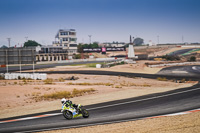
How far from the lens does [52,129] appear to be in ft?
42.8

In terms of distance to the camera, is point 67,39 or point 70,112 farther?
point 67,39

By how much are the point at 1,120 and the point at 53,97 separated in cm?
883

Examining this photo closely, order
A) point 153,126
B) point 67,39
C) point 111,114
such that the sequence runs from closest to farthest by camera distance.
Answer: point 153,126, point 111,114, point 67,39

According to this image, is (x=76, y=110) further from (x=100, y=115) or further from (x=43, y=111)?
(x=43, y=111)

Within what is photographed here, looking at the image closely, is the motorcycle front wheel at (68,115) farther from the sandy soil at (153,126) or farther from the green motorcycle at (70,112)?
the sandy soil at (153,126)

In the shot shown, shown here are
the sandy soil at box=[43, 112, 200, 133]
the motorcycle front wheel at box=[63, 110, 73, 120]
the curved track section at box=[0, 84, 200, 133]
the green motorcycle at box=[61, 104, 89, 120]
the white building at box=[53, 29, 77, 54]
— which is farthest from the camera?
the white building at box=[53, 29, 77, 54]

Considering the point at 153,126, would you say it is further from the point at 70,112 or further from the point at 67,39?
the point at 67,39

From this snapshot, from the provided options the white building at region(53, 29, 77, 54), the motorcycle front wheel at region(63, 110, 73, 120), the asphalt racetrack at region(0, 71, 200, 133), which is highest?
the white building at region(53, 29, 77, 54)

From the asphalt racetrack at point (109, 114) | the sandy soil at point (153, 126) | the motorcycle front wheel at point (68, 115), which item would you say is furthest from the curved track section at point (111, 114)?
the sandy soil at point (153, 126)

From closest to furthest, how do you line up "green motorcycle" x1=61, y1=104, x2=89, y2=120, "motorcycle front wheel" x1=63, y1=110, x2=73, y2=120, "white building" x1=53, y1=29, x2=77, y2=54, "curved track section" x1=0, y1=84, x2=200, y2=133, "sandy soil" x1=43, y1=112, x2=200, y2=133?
"sandy soil" x1=43, y1=112, x2=200, y2=133 < "curved track section" x1=0, y1=84, x2=200, y2=133 < "green motorcycle" x1=61, y1=104, x2=89, y2=120 < "motorcycle front wheel" x1=63, y1=110, x2=73, y2=120 < "white building" x1=53, y1=29, x2=77, y2=54

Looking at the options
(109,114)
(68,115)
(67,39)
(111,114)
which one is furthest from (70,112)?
(67,39)

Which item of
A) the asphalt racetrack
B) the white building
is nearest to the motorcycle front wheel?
the asphalt racetrack

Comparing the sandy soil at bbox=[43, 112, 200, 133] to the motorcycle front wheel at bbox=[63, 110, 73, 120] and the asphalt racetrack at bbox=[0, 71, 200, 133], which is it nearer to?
the asphalt racetrack at bbox=[0, 71, 200, 133]

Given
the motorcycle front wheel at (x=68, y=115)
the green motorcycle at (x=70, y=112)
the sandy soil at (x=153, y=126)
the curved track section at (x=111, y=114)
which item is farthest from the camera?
the motorcycle front wheel at (x=68, y=115)
